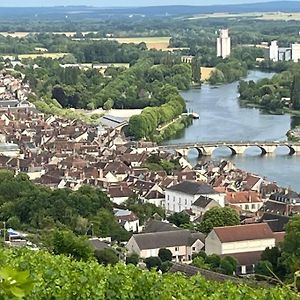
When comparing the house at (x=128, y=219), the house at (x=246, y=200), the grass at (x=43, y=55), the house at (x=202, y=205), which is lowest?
the grass at (x=43, y=55)

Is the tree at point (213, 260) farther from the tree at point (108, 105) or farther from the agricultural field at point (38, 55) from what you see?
the agricultural field at point (38, 55)

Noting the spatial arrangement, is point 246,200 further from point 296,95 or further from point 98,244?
point 296,95

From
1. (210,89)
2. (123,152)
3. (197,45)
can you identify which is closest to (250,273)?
(123,152)

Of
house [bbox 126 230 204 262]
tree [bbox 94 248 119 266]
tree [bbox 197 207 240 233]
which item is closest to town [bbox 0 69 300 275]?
house [bbox 126 230 204 262]

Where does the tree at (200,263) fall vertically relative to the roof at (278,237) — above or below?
above

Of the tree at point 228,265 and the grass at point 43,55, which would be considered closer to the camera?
the tree at point 228,265

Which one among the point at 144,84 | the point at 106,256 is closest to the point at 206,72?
the point at 144,84

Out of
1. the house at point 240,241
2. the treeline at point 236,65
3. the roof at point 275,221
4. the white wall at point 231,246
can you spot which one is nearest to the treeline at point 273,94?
the treeline at point 236,65
